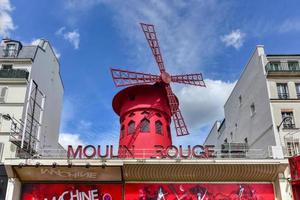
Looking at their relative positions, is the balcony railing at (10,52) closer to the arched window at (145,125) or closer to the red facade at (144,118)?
the red facade at (144,118)

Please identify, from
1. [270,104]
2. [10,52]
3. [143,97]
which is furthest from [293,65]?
[10,52]

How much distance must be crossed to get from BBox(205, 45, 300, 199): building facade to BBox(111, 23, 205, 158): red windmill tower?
2.65 m

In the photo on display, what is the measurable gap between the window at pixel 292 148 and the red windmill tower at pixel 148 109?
429 centimetres

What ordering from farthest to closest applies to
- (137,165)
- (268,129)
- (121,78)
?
1. (121,78)
2. (268,129)
3. (137,165)

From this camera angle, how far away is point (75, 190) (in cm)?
1308

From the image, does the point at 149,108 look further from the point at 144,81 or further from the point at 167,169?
the point at 167,169

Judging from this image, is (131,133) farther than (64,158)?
Yes

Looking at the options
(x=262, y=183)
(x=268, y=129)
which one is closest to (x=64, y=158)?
(x=262, y=183)

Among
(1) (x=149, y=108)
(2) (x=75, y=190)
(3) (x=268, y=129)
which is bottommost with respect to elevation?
(2) (x=75, y=190)

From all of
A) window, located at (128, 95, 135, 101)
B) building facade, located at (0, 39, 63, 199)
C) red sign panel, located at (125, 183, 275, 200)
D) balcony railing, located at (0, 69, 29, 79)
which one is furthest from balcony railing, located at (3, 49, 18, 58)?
red sign panel, located at (125, 183, 275, 200)

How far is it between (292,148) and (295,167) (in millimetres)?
1237

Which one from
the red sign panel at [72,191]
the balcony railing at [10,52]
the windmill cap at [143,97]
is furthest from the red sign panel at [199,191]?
the balcony railing at [10,52]

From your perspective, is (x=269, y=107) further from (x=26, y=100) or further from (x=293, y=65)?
(x=26, y=100)

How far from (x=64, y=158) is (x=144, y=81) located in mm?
5197
